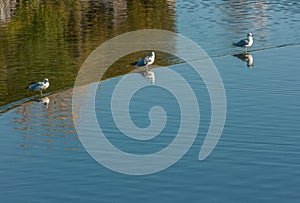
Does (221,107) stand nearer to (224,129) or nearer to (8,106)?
(224,129)

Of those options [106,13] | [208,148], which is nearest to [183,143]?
[208,148]

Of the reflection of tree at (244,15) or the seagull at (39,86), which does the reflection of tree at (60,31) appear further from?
the reflection of tree at (244,15)

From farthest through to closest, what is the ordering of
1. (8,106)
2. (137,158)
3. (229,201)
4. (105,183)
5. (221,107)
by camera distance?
(8,106)
(221,107)
(137,158)
(105,183)
(229,201)

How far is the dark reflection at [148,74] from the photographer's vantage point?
89.3 ft

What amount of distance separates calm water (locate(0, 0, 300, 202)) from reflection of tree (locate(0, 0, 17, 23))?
3.08 m

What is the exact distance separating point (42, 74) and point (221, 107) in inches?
345

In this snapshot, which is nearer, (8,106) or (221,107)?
(221,107)

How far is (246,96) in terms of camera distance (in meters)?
23.9

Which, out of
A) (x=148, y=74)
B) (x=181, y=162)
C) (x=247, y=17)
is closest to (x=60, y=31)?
(x=247, y=17)

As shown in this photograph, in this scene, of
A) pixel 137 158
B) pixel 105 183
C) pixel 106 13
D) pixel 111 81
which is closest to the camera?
pixel 105 183

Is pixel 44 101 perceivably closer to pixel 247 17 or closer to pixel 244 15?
pixel 247 17

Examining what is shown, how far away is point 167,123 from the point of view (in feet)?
69.9

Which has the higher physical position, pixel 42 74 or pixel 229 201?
pixel 229 201

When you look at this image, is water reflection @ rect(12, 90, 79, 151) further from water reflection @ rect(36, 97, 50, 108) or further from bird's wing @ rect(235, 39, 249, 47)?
bird's wing @ rect(235, 39, 249, 47)
